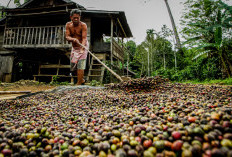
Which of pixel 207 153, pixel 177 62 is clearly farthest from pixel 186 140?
pixel 177 62

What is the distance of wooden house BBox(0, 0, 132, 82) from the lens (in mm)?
7558

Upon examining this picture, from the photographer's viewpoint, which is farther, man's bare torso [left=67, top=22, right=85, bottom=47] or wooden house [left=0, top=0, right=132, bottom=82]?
wooden house [left=0, top=0, right=132, bottom=82]

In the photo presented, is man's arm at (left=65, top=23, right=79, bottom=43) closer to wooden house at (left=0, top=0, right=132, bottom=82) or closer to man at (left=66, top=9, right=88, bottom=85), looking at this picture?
man at (left=66, top=9, right=88, bottom=85)

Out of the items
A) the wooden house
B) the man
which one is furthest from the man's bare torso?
the wooden house

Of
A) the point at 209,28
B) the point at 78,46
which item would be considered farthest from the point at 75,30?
the point at 209,28

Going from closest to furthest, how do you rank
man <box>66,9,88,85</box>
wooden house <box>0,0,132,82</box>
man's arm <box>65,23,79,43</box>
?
man's arm <box>65,23,79,43</box>, man <box>66,9,88,85</box>, wooden house <box>0,0,132,82</box>

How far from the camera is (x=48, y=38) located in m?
8.87

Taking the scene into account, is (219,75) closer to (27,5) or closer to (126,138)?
(126,138)

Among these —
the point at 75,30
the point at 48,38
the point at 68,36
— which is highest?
the point at 48,38

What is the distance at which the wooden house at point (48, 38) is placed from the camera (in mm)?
7558

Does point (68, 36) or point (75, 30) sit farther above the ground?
point (75, 30)

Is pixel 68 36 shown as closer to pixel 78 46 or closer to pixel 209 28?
pixel 78 46

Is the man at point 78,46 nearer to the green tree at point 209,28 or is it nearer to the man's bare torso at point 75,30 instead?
the man's bare torso at point 75,30

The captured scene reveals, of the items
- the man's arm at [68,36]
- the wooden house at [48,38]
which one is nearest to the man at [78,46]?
the man's arm at [68,36]
